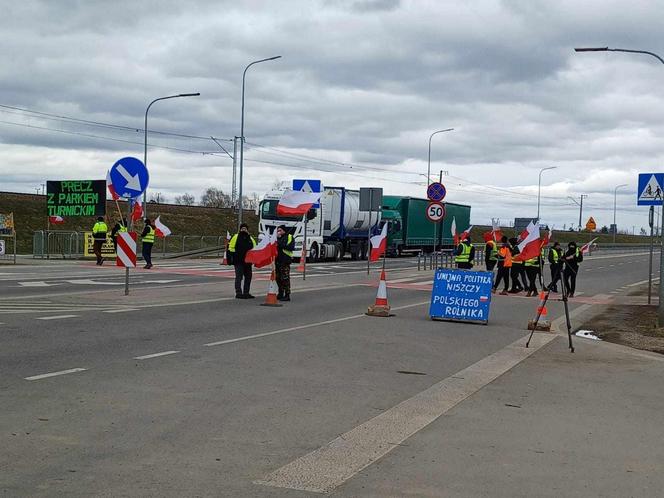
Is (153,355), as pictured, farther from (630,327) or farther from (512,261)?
(512,261)

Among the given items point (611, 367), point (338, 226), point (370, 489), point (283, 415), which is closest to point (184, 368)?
point (283, 415)

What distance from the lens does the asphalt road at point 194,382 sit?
554 cm

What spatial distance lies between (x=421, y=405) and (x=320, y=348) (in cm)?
374

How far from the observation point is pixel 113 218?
2692 inches

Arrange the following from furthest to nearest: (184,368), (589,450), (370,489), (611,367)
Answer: (611,367), (184,368), (589,450), (370,489)

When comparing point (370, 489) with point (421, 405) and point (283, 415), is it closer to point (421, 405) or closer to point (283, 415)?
point (283, 415)

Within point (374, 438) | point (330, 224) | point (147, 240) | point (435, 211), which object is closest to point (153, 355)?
point (374, 438)

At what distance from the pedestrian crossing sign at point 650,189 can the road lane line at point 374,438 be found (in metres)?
8.79

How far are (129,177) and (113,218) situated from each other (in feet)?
174

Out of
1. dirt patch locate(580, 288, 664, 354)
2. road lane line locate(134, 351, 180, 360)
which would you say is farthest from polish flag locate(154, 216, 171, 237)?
road lane line locate(134, 351, 180, 360)

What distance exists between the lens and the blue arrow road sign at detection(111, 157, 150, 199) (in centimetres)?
1716

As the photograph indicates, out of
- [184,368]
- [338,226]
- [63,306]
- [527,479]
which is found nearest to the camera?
[527,479]

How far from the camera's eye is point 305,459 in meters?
5.91

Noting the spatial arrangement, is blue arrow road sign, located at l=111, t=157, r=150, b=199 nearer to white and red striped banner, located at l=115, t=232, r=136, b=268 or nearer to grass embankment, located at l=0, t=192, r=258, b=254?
white and red striped banner, located at l=115, t=232, r=136, b=268
